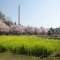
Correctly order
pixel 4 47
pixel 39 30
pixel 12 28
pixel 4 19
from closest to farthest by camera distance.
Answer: pixel 4 47, pixel 12 28, pixel 4 19, pixel 39 30

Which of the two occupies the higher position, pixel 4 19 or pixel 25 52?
pixel 4 19

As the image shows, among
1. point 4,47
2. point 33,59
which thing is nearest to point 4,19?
point 4,47

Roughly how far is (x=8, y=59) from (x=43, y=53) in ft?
7.09

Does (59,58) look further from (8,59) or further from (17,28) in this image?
(17,28)

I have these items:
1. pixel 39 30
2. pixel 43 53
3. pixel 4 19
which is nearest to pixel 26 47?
pixel 43 53

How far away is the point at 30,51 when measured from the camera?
39.8 feet

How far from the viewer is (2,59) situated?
10.4 metres

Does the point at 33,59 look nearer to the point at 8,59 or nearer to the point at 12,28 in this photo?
the point at 8,59

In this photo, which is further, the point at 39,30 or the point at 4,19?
the point at 39,30

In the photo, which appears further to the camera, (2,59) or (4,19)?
(4,19)

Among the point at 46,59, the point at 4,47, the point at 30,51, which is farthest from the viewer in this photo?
the point at 4,47

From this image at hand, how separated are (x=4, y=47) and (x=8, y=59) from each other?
11.6 ft

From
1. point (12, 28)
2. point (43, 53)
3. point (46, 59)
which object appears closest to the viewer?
point (46, 59)

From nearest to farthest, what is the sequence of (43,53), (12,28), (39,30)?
(43,53), (12,28), (39,30)
